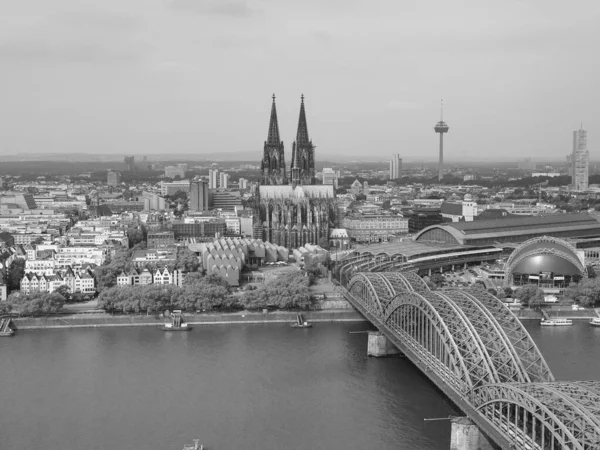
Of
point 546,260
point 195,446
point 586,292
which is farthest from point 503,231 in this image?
point 195,446

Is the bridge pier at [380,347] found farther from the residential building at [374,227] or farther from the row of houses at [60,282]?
the residential building at [374,227]

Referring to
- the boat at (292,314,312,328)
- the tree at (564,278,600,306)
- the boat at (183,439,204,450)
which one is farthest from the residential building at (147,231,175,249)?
the boat at (183,439,204,450)

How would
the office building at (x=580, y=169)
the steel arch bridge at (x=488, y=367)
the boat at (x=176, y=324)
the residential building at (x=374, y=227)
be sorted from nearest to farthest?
the steel arch bridge at (x=488, y=367)
the boat at (x=176, y=324)
the residential building at (x=374, y=227)
the office building at (x=580, y=169)

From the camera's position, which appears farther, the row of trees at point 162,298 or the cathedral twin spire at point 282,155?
the cathedral twin spire at point 282,155

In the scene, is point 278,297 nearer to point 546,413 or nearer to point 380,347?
point 380,347

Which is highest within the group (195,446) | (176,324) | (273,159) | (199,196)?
(273,159)

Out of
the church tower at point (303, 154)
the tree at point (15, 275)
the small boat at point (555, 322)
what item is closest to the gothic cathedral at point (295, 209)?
the church tower at point (303, 154)

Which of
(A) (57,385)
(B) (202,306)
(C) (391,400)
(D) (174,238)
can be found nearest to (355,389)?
(C) (391,400)
